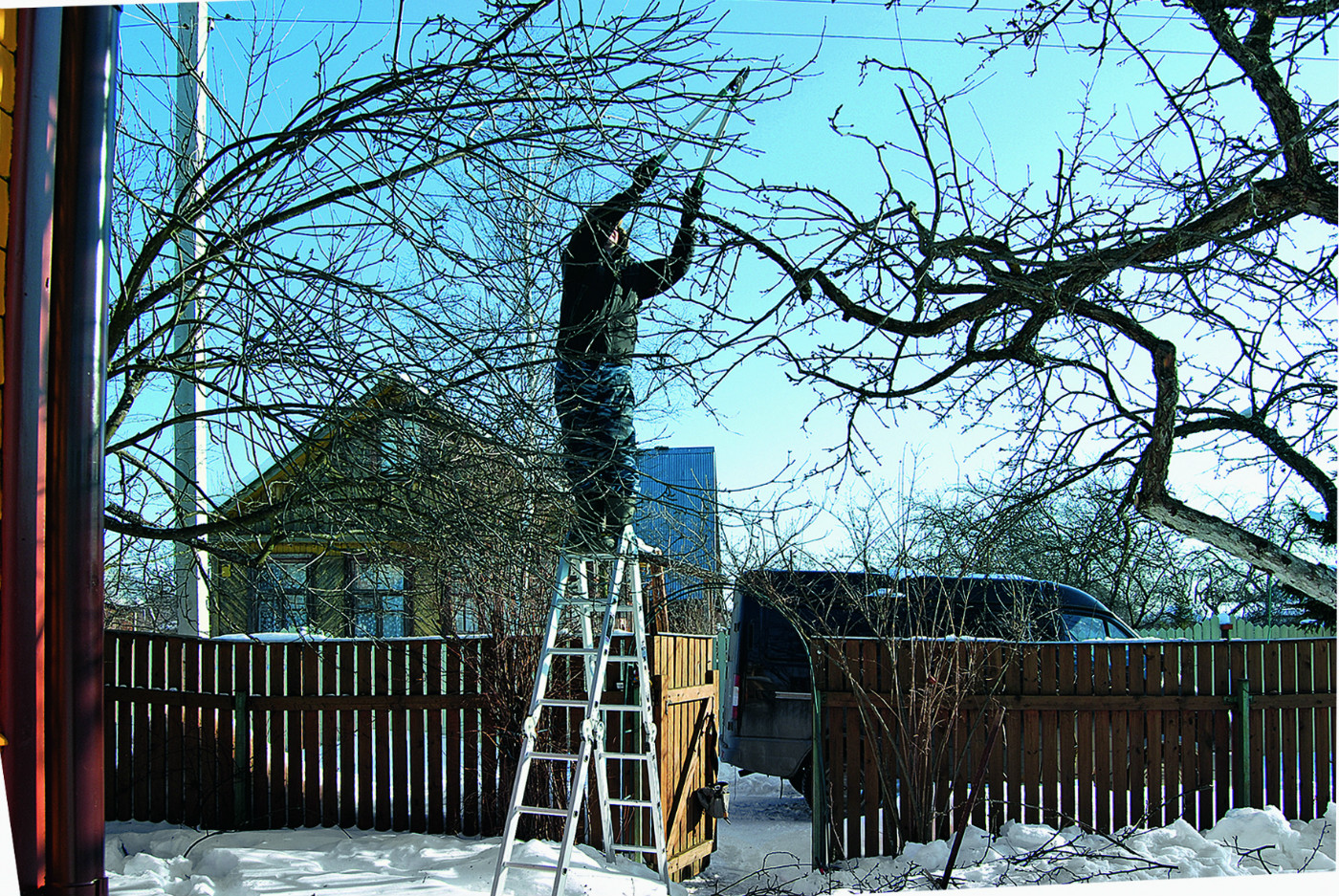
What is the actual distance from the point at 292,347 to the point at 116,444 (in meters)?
1.03

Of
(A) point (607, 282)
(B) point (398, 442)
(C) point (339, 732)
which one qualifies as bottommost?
(C) point (339, 732)

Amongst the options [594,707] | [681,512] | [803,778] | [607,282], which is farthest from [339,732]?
[607,282]

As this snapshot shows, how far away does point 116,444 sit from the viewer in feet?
12.1

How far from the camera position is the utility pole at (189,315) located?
346 cm

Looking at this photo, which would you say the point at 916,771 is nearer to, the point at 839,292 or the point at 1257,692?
the point at 1257,692

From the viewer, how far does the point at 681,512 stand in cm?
352

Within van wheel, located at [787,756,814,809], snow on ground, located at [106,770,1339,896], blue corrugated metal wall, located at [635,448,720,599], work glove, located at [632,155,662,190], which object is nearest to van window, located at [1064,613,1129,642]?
snow on ground, located at [106,770,1339,896]

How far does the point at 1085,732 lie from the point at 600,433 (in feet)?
11.2

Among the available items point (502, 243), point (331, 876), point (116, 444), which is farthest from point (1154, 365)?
point (331, 876)

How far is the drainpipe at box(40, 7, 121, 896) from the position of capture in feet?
6.78

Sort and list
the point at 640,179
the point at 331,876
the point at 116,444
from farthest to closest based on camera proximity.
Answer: the point at 331,876 → the point at 116,444 → the point at 640,179

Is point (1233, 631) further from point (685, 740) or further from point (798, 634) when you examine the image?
point (685, 740)

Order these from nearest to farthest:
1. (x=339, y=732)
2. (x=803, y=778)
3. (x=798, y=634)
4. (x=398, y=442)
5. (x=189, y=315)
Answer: (x=398, y=442) → (x=189, y=315) → (x=339, y=732) → (x=798, y=634) → (x=803, y=778)

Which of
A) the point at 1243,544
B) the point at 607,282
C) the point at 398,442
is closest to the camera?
the point at 398,442
